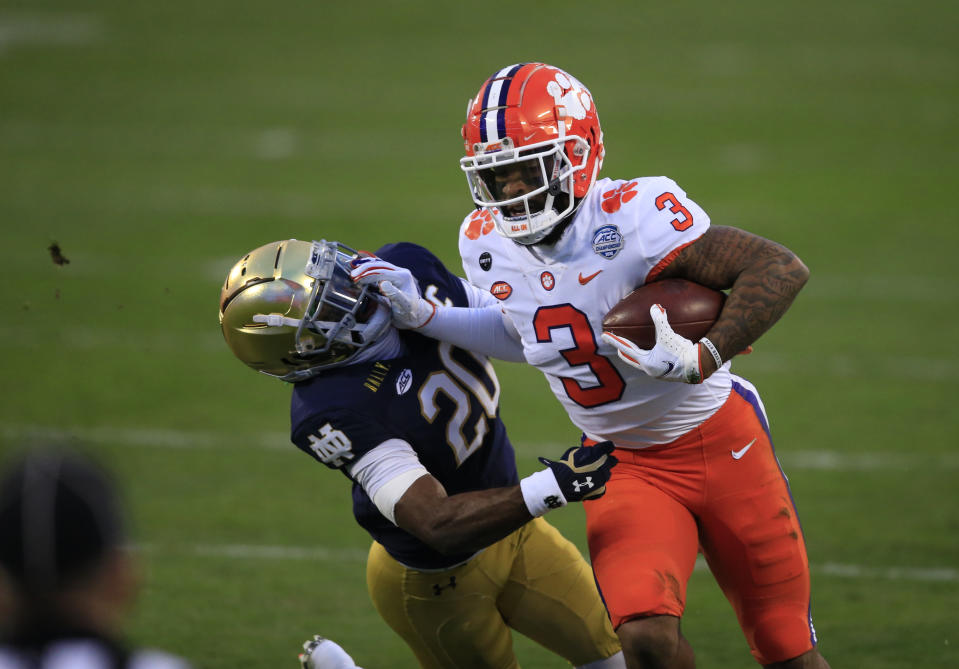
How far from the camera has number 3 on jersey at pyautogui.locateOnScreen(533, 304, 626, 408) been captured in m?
3.49

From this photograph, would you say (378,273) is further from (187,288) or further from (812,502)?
(187,288)

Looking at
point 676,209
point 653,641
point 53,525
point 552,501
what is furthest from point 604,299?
point 53,525

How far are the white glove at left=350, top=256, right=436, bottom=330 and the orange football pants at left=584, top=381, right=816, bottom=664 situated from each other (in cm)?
73

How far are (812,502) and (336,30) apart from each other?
15667mm

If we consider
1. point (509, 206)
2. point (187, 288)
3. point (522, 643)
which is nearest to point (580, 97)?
point (509, 206)

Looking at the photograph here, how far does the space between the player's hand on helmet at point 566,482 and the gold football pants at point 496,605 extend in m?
0.57

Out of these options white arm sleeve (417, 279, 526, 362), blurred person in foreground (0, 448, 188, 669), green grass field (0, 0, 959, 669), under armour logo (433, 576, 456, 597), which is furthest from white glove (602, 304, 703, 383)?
green grass field (0, 0, 959, 669)

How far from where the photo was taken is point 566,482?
314 cm

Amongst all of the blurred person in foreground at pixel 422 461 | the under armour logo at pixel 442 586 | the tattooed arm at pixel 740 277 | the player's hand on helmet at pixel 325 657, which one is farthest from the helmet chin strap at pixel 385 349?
the player's hand on helmet at pixel 325 657

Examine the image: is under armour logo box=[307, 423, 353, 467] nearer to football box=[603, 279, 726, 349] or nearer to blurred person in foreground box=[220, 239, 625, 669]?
blurred person in foreground box=[220, 239, 625, 669]

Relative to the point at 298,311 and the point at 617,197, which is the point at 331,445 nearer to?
the point at 298,311

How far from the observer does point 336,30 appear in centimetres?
2027

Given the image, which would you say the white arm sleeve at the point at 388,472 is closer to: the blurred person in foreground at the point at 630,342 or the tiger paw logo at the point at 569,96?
the blurred person in foreground at the point at 630,342

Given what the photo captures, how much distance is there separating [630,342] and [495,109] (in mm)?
762
